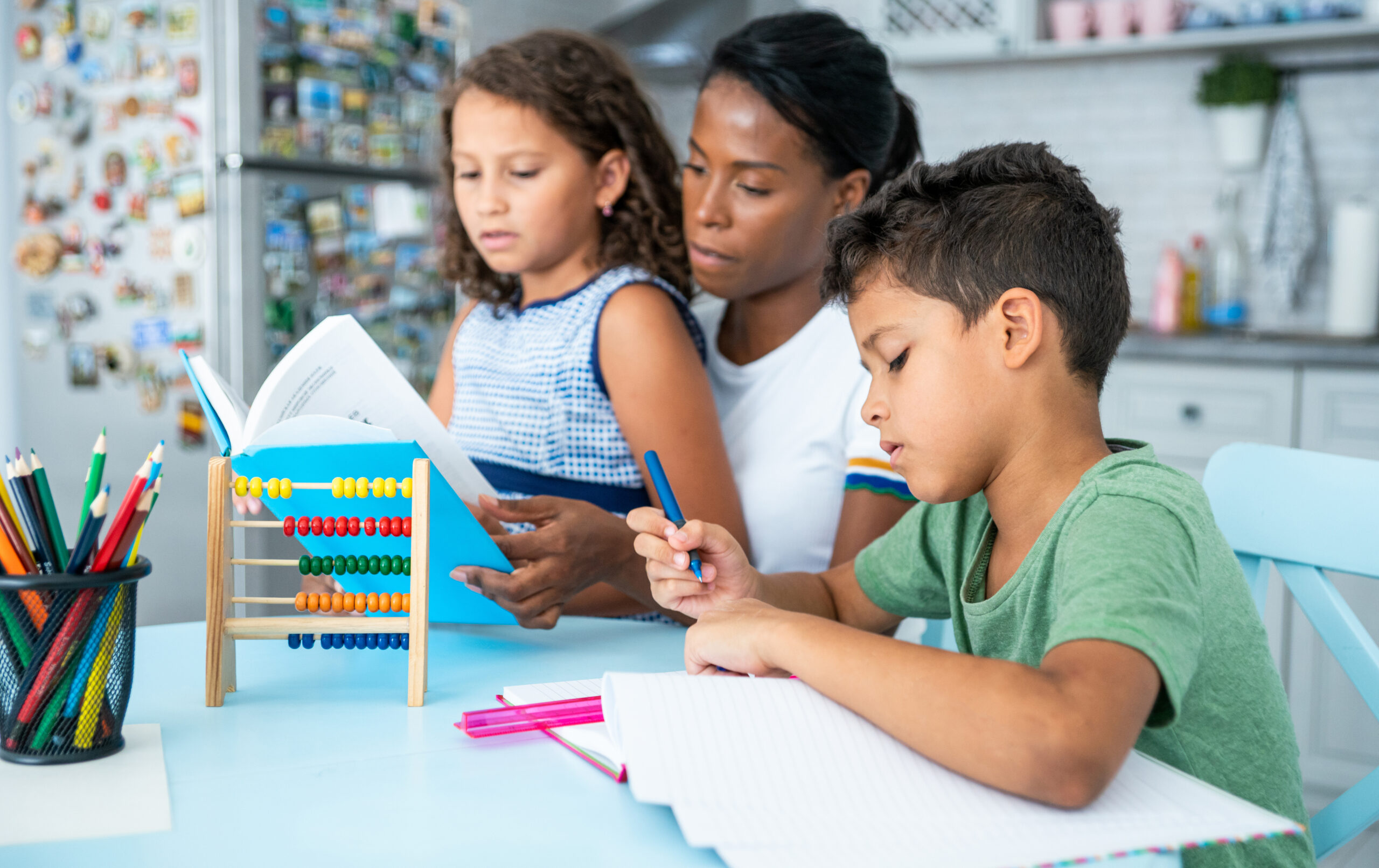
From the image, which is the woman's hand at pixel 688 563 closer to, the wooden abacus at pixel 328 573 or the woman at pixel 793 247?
the wooden abacus at pixel 328 573

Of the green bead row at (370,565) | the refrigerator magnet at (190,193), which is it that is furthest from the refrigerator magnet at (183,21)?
the green bead row at (370,565)

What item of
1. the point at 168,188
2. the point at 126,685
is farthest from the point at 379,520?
the point at 168,188

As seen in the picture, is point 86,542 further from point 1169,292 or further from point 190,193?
point 1169,292

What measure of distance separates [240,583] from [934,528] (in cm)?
68

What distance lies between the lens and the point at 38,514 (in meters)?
0.70

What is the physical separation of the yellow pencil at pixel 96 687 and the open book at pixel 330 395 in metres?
0.17

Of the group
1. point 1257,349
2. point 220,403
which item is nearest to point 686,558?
point 220,403

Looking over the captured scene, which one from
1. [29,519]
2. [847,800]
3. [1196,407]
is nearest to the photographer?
[847,800]

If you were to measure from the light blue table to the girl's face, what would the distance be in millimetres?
565

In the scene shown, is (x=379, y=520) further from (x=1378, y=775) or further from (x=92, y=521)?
(x=1378, y=775)

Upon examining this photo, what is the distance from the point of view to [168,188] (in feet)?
7.88

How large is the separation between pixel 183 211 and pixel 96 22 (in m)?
0.48

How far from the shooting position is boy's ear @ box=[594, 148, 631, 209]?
4.71 feet

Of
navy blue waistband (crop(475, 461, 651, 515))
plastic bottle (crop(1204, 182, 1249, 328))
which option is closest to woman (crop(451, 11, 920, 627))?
navy blue waistband (crop(475, 461, 651, 515))
